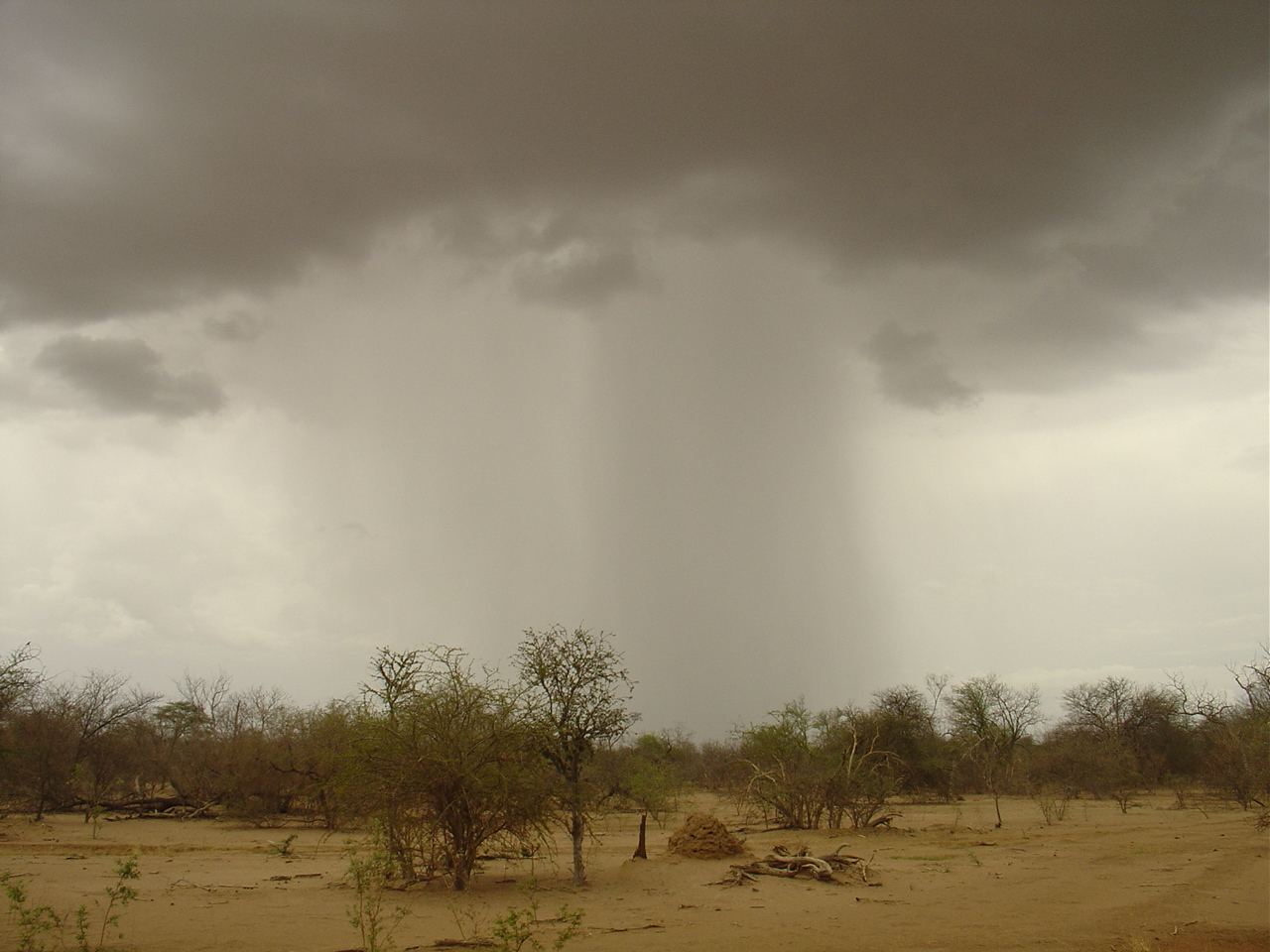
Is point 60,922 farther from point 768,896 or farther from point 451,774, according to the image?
point 768,896

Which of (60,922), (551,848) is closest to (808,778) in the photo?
(551,848)

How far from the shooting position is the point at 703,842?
2484 centimetres

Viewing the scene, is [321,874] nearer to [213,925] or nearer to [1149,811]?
[213,925]

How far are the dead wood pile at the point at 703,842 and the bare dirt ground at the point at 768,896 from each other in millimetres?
505

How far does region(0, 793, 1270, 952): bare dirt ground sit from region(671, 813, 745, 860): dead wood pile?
0.50 m

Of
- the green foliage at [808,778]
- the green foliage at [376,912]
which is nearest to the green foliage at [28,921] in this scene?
the green foliage at [376,912]

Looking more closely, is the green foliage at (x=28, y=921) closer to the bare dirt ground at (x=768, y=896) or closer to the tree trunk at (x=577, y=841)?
the bare dirt ground at (x=768, y=896)

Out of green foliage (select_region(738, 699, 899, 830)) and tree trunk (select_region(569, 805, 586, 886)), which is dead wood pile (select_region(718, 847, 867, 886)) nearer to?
tree trunk (select_region(569, 805, 586, 886))

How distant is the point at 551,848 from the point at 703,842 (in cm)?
552

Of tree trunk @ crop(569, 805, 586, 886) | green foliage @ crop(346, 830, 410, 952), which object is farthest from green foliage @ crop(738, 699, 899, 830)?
green foliage @ crop(346, 830, 410, 952)

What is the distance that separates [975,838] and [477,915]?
22961mm

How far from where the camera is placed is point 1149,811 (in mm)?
41062

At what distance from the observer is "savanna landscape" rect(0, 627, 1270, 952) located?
1506 centimetres

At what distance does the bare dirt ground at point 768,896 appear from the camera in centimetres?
1462
